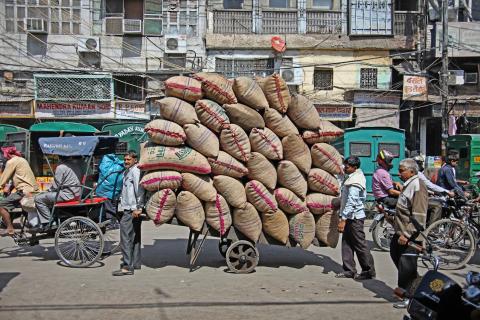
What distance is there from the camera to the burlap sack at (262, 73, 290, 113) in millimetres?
7648

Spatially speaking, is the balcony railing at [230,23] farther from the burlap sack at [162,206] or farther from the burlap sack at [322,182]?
the burlap sack at [162,206]

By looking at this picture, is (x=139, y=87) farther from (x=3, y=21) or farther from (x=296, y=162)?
(x=296, y=162)

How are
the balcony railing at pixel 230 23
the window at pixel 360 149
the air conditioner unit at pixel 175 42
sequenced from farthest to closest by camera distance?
the balcony railing at pixel 230 23 → the air conditioner unit at pixel 175 42 → the window at pixel 360 149

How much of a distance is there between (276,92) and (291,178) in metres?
1.20

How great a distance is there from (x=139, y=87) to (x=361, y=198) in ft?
51.8

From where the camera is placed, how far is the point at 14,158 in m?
9.67

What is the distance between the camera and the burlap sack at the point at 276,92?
765cm

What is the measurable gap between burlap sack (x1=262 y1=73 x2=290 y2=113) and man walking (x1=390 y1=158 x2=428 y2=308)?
207cm

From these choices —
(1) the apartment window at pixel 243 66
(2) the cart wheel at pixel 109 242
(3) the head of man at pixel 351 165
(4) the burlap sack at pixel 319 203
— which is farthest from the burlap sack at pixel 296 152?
(1) the apartment window at pixel 243 66

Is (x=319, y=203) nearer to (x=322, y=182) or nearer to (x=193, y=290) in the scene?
(x=322, y=182)

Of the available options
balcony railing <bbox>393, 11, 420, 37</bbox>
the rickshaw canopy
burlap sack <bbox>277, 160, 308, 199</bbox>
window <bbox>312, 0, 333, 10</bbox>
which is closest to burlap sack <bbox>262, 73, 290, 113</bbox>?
burlap sack <bbox>277, 160, 308, 199</bbox>

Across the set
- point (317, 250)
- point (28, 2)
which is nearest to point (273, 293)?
point (317, 250)

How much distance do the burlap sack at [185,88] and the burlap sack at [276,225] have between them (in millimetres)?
1870

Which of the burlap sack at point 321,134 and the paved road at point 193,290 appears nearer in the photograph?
the paved road at point 193,290
